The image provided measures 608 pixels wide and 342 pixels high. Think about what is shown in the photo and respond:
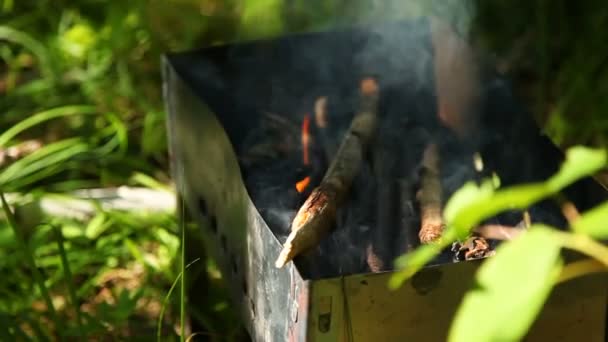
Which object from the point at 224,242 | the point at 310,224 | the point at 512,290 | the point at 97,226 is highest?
the point at 512,290

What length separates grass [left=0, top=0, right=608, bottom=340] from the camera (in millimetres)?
2262

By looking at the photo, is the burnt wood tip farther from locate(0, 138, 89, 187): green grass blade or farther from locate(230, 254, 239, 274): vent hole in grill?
locate(0, 138, 89, 187): green grass blade

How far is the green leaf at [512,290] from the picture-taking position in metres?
0.63

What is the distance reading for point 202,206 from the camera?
192cm

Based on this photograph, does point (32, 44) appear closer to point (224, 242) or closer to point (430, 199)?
point (224, 242)

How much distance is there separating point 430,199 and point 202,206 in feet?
1.69

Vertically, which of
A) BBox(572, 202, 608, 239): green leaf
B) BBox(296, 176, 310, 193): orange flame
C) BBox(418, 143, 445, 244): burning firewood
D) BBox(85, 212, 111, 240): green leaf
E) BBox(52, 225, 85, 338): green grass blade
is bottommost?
BBox(85, 212, 111, 240): green leaf

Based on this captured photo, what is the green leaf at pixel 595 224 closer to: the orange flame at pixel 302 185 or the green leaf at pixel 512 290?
the green leaf at pixel 512 290

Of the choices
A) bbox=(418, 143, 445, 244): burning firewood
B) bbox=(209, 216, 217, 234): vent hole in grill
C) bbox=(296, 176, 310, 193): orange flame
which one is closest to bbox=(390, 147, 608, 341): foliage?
bbox=(418, 143, 445, 244): burning firewood

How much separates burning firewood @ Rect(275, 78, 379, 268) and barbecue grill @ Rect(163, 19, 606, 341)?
1.2 inches

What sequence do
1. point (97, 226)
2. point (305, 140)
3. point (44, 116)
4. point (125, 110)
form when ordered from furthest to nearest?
point (125, 110) < point (44, 116) < point (97, 226) < point (305, 140)

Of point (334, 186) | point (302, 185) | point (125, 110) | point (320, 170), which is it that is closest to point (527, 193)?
point (334, 186)

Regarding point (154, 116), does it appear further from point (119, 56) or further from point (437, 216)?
point (437, 216)

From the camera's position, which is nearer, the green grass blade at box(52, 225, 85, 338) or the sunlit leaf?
the green grass blade at box(52, 225, 85, 338)
